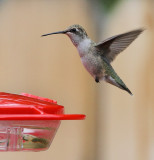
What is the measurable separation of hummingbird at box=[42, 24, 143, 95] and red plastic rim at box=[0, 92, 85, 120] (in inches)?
24.7

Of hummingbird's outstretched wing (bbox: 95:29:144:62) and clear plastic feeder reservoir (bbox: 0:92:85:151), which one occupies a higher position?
hummingbird's outstretched wing (bbox: 95:29:144:62)

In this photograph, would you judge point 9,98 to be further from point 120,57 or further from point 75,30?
point 120,57

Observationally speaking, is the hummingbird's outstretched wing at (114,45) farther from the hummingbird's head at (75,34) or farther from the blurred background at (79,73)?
the blurred background at (79,73)

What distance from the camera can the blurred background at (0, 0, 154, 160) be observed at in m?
4.20

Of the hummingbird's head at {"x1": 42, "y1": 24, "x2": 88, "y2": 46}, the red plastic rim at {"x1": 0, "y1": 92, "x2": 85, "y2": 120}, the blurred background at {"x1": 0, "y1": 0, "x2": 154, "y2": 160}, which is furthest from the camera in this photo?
the blurred background at {"x1": 0, "y1": 0, "x2": 154, "y2": 160}

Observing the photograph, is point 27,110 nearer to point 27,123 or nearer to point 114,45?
point 27,123

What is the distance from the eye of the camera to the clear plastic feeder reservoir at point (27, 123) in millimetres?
1838

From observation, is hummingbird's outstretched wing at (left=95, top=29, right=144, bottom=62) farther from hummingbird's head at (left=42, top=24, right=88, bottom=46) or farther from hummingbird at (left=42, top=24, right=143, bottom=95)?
hummingbird's head at (left=42, top=24, right=88, bottom=46)

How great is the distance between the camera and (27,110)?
74.0 inches

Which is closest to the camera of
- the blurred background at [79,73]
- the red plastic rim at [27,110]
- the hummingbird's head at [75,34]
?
the red plastic rim at [27,110]

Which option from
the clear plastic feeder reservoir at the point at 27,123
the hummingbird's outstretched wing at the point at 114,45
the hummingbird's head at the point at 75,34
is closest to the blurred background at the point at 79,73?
the hummingbird's outstretched wing at the point at 114,45

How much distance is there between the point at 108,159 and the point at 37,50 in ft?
4.91

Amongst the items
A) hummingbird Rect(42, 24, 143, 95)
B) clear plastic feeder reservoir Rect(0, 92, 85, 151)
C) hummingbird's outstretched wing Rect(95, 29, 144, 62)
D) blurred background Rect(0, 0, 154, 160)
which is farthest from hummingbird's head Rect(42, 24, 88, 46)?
blurred background Rect(0, 0, 154, 160)

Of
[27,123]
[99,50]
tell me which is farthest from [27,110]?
[99,50]
